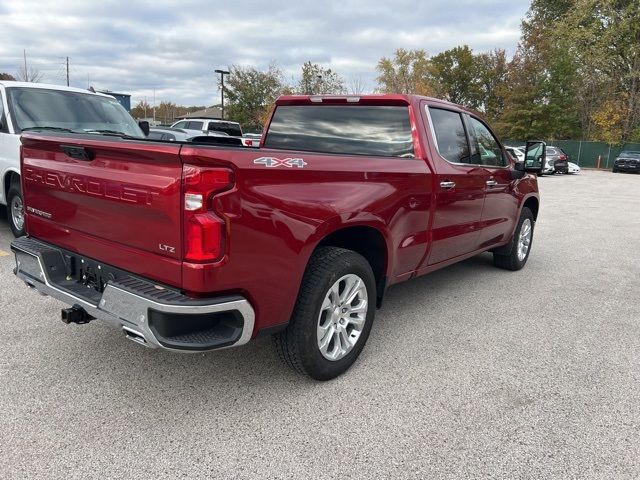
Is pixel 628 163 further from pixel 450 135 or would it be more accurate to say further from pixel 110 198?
pixel 110 198

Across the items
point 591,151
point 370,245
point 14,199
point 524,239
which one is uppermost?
point 591,151

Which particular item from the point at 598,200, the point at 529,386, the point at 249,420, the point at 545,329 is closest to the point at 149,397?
the point at 249,420

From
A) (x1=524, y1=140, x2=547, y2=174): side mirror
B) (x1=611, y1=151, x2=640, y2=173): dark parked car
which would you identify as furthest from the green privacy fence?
(x1=524, y1=140, x2=547, y2=174): side mirror

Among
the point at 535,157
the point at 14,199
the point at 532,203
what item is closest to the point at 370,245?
the point at 535,157

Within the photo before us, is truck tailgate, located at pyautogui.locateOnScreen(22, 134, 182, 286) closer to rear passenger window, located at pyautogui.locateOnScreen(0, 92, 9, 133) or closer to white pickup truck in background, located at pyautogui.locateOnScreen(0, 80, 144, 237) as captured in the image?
white pickup truck in background, located at pyautogui.locateOnScreen(0, 80, 144, 237)

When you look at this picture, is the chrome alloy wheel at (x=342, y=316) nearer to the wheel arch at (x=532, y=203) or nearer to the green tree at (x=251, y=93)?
the wheel arch at (x=532, y=203)

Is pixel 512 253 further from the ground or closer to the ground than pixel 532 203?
closer to the ground

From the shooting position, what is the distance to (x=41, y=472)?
2.28 m

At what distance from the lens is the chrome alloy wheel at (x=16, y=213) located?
20.0ft

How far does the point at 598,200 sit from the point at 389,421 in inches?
587

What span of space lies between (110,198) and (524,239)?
5.19m

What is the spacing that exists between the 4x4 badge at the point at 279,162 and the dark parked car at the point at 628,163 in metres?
36.8

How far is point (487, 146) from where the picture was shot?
203 inches

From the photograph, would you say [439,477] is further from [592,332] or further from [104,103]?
[104,103]
